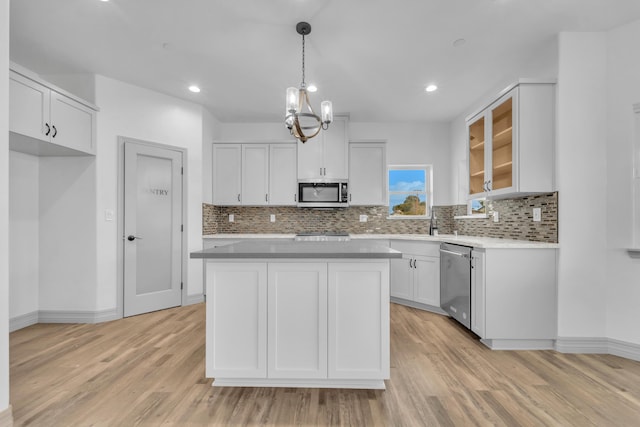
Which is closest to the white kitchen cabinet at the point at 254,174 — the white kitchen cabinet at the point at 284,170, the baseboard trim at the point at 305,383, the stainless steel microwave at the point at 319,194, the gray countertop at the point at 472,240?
the white kitchen cabinet at the point at 284,170

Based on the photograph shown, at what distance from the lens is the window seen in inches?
197

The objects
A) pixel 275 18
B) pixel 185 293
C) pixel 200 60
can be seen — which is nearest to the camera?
pixel 275 18

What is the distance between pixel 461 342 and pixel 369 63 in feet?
9.30

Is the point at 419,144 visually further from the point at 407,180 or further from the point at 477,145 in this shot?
the point at 477,145

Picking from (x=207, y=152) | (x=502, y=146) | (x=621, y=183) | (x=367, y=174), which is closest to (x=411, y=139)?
(x=367, y=174)

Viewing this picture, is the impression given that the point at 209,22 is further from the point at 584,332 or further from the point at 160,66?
the point at 584,332

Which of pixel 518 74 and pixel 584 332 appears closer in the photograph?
pixel 584 332

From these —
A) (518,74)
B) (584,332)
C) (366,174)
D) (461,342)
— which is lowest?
(461,342)

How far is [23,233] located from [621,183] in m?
5.69

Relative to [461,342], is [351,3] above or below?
above

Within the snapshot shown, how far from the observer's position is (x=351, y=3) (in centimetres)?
226

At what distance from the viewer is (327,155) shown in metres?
4.59

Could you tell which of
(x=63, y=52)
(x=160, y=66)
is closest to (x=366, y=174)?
(x=160, y=66)
